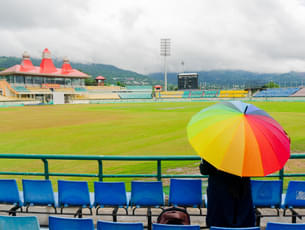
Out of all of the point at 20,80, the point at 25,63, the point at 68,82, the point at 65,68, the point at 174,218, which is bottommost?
the point at 174,218

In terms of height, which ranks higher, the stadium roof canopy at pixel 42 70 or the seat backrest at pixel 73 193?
the stadium roof canopy at pixel 42 70

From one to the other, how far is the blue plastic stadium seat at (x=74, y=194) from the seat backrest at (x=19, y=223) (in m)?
1.16

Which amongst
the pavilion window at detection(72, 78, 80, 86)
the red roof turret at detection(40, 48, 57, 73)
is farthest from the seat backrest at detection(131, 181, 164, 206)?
the pavilion window at detection(72, 78, 80, 86)

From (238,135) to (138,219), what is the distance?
7.95 ft

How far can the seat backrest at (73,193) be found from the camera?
3838mm

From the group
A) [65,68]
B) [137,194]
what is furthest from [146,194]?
[65,68]

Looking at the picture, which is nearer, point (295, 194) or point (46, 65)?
point (295, 194)

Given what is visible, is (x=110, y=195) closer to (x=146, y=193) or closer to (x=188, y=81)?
(x=146, y=193)

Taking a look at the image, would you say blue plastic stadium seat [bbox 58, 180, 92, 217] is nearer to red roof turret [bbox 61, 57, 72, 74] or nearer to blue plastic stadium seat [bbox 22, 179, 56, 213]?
blue plastic stadium seat [bbox 22, 179, 56, 213]

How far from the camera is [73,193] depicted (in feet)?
12.7

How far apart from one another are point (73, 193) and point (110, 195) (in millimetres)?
604

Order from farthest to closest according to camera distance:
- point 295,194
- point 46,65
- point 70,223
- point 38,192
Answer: point 46,65
point 38,192
point 295,194
point 70,223

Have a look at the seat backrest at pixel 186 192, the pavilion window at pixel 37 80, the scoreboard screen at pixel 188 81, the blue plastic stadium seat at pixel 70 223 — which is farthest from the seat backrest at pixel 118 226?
the scoreboard screen at pixel 188 81

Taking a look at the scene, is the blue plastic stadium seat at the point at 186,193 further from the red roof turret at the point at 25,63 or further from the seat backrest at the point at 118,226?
the red roof turret at the point at 25,63
